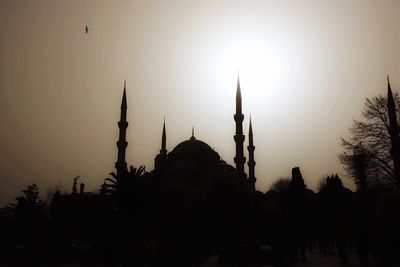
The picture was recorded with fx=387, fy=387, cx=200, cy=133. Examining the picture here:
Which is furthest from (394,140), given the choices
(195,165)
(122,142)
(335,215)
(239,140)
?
(195,165)

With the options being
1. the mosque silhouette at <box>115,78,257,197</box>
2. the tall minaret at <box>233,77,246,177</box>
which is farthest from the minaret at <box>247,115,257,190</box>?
the tall minaret at <box>233,77,246,177</box>

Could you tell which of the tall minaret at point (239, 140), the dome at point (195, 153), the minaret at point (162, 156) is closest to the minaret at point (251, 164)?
the dome at point (195, 153)

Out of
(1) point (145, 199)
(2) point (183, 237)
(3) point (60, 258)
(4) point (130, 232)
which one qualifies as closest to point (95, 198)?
(1) point (145, 199)

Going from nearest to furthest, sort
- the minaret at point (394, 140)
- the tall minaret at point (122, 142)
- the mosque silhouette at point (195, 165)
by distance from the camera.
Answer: the minaret at point (394, 140) < the mosque silhouette at point (195, 165) < the tall minaret at point (122, 142)

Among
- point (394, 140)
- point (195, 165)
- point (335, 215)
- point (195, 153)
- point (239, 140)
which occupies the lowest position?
point (335, 215)

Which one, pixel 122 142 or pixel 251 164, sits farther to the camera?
pixel 251 164

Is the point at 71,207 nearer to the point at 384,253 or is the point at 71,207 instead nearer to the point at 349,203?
the point at 349,203

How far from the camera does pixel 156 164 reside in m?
52.8

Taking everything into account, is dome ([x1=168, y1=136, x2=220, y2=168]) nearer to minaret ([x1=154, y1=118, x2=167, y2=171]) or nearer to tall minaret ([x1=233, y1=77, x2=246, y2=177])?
minaret ([x1=154, y1=118, x2=167, y2=171])

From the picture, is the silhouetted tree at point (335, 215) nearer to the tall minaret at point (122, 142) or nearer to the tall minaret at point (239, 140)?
the tall minaret at point (239, 140)

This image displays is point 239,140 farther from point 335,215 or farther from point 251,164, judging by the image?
point 335,215

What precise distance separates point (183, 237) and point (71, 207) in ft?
89.6

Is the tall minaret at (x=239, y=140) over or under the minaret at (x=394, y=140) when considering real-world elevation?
over

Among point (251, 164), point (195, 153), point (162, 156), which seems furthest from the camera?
point (162, 156)
